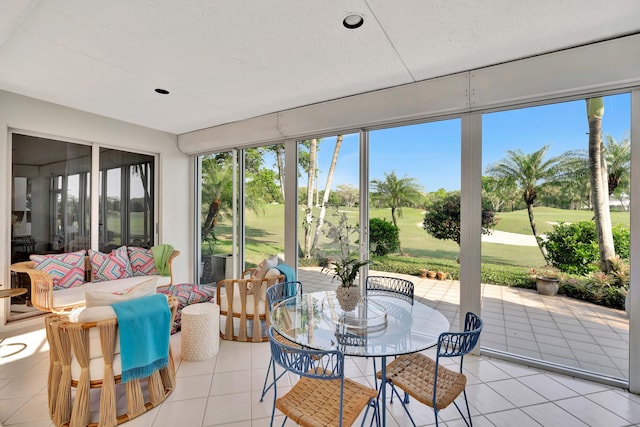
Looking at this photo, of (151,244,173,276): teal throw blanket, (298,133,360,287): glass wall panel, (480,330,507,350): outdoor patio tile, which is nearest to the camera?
(480,330,507,350): outdoor patio tile

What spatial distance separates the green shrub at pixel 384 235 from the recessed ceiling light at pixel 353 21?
1.99 metres

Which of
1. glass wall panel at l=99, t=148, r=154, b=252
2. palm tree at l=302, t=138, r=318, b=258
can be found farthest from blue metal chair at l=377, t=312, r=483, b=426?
glass wall panel at l=99, t=148, r=154, b=252

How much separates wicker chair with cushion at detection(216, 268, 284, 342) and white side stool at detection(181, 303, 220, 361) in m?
0.40

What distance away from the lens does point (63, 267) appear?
363cm

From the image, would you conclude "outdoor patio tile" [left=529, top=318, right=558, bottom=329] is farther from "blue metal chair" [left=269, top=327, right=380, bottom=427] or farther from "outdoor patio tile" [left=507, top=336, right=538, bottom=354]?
"blue metal chair" [left=269, top=327, right=380, bottom=427]

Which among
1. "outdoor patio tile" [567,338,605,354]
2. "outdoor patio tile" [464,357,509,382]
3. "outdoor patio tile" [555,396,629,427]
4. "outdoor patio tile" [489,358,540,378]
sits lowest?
"outdoor patio tile" [555,396,629,427]

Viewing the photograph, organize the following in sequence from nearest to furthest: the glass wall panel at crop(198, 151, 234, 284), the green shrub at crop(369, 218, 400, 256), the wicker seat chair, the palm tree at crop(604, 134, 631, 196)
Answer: the wicker seat chair → the palm tree at crop(604, 134, 631, 196) → the green shrub at crop(369, 218, 400, 256) → the glass wall panel at crop(198, 151, 234, 284)

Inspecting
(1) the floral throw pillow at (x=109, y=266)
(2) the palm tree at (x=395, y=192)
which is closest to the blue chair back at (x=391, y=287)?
(2) the palm tree at (x=395, y=192)

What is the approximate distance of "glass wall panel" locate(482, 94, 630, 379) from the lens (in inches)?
98.5

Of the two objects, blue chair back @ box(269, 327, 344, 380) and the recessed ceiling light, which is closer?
blue chair back @ box(269, 327, 344, 380)

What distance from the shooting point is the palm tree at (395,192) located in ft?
10.9

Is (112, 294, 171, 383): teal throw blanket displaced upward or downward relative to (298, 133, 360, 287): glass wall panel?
downward

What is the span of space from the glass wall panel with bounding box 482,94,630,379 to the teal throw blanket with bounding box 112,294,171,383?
288cm

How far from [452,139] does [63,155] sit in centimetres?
496
